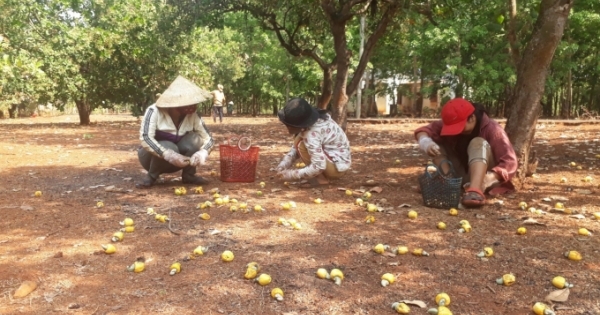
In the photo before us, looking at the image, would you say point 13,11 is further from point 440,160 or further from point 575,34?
point 575,34

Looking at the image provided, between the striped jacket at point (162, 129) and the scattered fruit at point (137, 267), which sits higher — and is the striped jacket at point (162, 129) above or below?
above

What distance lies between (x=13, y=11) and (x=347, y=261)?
1892cm

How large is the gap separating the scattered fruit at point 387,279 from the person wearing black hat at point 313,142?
8.38ft

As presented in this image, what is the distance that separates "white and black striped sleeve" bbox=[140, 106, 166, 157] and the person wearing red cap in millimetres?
3038

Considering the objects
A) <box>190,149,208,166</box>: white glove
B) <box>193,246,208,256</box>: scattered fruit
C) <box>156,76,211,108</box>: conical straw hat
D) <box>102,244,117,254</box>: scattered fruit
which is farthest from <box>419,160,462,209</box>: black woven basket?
<box>102,244,117,254</box>: scattered fruit

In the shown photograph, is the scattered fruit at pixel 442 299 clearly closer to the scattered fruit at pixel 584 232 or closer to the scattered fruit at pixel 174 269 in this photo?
the scattered fruit at pixel 174 269

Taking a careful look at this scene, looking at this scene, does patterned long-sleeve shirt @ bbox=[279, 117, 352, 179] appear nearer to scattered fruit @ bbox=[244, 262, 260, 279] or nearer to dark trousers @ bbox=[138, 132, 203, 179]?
dark trousers @ bbox=[138, 132, 203, 179]

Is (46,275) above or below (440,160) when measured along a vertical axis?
below

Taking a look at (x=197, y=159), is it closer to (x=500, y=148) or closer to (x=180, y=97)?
(x=180, y=97)

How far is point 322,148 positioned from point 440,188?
1.55 meters

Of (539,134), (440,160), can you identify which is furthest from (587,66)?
(440,160)

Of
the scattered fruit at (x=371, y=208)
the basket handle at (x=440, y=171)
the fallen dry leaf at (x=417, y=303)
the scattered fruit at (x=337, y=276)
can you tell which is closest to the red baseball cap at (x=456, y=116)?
the basket handle at (x=440, y=171)

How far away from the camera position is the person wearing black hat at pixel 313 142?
17.4 feet

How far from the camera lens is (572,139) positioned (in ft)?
36.3
